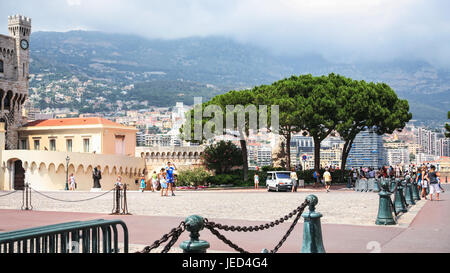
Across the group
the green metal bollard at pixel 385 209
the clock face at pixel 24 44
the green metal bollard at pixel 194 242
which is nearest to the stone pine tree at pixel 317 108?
the green metal bollard at pixel 385 209

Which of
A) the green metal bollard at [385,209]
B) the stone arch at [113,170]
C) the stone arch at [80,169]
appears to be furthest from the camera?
the stone arch at [113,170]

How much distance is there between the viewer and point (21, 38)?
188 feet

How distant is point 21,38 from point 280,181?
3687 centimetres

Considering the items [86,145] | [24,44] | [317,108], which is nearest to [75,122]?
[86,145]

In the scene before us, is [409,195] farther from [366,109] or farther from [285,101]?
[366,109]

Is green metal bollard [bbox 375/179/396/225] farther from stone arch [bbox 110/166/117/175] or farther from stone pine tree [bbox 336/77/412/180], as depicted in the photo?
stone arch [bbox 110/166/117/175]

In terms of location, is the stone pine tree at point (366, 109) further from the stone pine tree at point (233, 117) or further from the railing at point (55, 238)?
the railing at point (55, 238)

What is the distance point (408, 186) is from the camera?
64.8 ft

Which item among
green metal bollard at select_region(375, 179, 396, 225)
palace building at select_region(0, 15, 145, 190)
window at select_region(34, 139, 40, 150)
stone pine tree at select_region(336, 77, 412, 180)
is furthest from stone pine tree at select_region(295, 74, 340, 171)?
green metal bollard at select_region(375, 179, 396, 225)

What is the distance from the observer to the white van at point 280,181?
3525 centimetres

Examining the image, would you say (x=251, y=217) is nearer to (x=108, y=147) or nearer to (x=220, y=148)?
(x=220, y=148)

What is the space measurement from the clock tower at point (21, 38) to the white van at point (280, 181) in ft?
110
